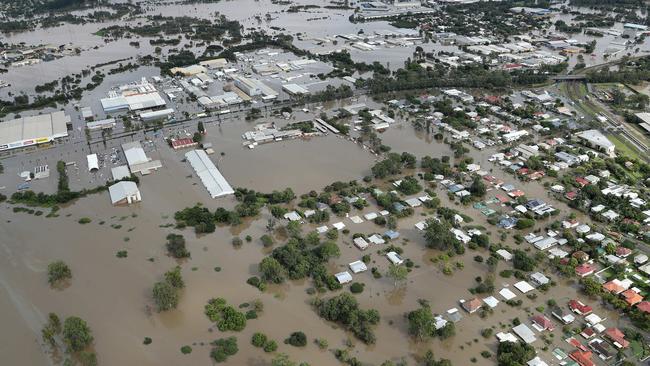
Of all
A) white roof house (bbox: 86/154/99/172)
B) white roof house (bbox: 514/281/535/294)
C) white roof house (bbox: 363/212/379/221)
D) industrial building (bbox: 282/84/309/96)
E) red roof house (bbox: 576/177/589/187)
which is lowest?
white roof house (bbox: 514/281/535/294)

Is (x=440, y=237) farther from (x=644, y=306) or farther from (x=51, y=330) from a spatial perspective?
(x=51, y=330)

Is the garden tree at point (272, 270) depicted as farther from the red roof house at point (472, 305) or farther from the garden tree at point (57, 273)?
the garden tree at point (57, 273)

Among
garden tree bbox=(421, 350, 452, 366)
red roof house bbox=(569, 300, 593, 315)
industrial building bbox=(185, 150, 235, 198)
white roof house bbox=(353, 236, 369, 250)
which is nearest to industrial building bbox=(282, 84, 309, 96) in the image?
industrial building bbox=(185, 150, 235, 198)

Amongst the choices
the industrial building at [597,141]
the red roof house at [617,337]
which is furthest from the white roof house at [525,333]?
the industrial building at [597,141]

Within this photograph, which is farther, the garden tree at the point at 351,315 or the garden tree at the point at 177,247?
the garden tree at the point at 177,247

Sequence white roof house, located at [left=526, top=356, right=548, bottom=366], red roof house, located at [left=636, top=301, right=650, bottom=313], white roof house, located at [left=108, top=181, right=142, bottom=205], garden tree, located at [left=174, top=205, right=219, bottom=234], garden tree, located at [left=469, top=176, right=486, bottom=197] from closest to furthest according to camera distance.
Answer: white roof house, located at [left=526, top=356, right=548, bottom=366]
red roof house, located at [left=636, top=301, right=650, bottom=313]
garden tree, located at [left=174, top=205, right=219, bottom=234]
white roof house, located at [left=108, top=181, right=142, bottom=205]
garden tree, located at [left=469, top=176, right=486, bottom=197]

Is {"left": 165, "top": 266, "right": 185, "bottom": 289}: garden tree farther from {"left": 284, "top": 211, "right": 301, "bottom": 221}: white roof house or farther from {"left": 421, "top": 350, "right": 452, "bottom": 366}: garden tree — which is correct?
{"left": 421, "top": 350, "right": 452, "bottom": 366}: garden tree

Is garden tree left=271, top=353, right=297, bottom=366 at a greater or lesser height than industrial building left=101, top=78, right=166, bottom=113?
lesser

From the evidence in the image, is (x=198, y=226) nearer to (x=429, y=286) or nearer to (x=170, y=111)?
(x=429, y=286)
